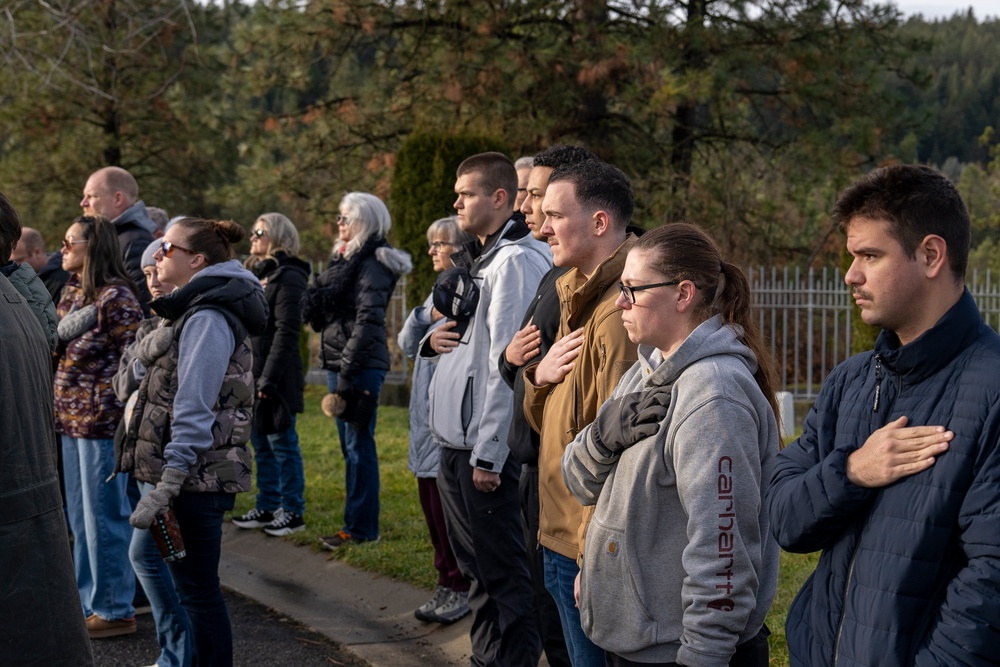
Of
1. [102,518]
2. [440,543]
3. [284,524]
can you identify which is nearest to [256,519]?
[284,524]

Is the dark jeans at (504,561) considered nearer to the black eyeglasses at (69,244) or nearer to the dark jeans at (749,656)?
the dark jeans at (749,656)

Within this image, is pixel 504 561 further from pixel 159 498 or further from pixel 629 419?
pixel 629 419

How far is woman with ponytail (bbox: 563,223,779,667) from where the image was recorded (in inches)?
102

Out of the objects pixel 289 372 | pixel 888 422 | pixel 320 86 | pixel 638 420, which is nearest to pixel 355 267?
pixel 289 372

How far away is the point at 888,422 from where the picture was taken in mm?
2312

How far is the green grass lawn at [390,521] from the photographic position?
5672mm

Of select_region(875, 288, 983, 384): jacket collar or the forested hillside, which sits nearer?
select_region(875, 288, 983, 384): jacket collar

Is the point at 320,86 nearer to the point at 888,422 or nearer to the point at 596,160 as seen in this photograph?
the point at 596,160

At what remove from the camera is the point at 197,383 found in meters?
4.22

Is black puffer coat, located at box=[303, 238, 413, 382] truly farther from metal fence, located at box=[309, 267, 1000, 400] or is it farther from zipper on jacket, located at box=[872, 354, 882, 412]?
metal fence, located at box=[309, 267, 1000, 400]

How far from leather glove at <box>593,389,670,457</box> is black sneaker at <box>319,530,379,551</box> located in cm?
431

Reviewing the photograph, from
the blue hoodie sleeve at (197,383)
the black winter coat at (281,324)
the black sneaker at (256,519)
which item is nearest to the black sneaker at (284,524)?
the black sneaker at (256,519)

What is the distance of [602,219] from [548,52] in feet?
35.6

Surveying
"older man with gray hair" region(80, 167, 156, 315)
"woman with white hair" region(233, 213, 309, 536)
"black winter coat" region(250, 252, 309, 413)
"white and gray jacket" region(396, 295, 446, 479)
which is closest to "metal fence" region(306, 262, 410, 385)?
"woman with white hair" region(233, 213, 309, 536)
